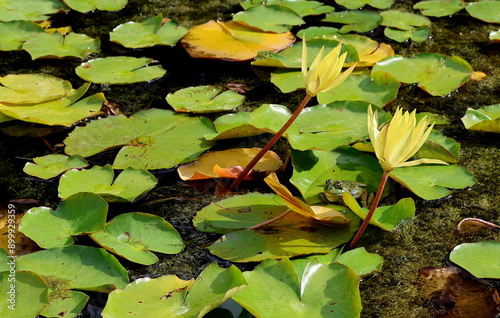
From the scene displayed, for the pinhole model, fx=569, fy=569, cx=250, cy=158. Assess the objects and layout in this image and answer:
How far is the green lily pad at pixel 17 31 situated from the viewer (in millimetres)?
3084

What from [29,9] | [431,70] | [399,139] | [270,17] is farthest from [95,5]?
[399,139]

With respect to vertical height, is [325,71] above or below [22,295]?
above

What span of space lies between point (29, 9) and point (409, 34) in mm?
2231

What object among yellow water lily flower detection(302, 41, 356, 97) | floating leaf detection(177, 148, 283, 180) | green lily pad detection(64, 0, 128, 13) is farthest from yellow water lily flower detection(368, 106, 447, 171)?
green lily pad detection(64, 0, 128, 13)

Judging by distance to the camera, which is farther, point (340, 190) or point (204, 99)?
point (204, 99)

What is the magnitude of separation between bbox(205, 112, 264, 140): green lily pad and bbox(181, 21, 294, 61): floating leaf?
0.64 m

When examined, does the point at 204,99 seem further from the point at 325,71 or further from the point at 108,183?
the point at 325,71

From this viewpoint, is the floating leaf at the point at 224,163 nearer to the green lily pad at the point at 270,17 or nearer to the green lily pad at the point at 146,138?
the green lily pad at the point at 146,138

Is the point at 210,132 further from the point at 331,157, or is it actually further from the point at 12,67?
the point at 12,67

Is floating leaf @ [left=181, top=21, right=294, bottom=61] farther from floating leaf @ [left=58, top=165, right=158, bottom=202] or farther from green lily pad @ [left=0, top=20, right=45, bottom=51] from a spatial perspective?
floating leaf @ [left=58, top=165, right=158, bottom=202]

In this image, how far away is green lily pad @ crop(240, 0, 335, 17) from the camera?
3.45 meters

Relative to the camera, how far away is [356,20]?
3.31 m

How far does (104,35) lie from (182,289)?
210 cm

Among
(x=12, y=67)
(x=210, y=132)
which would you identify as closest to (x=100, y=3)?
(x=12, y=67)
